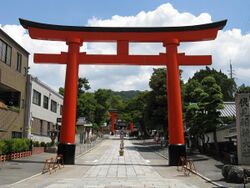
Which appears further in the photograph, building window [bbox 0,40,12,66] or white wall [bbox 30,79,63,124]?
white wall [bbox 30,79,63,124]

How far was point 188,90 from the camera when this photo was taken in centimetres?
5312

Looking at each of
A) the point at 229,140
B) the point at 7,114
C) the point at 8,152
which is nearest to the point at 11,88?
the point at 7,114

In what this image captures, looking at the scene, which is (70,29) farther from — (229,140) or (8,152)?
(229,140)

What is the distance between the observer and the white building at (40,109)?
39688 mm

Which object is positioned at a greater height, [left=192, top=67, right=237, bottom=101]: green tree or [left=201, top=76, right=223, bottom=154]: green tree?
[left=192, top=67, right=237, bottom=101]: green tree

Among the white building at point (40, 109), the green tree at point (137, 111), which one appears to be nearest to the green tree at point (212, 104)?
the white building at point (40, 109)

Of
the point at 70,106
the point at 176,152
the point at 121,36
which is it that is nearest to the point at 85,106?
the point at 121,36

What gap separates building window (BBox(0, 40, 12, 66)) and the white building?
5.57m

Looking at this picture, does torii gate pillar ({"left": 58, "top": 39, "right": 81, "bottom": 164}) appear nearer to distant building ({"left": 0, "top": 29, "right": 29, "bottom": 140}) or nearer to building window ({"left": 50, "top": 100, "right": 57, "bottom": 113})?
distant building ({"left": 0, "top": 29, "right": 29, "bottom": 140})

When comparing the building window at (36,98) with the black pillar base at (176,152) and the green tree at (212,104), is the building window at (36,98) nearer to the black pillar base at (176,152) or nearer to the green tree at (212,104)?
the green tree at (212,104)

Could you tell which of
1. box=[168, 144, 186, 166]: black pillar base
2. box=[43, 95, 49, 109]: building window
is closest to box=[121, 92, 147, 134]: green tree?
box=[43, 95, 49, 109]: building window

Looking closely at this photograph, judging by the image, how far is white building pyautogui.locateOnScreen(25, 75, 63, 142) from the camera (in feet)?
130

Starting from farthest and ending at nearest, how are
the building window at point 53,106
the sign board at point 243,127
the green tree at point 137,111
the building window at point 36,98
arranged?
the green tree at point 137,111 < the building window at point 53,106 < the building window at point 36,98 < the sign board at point 243,127

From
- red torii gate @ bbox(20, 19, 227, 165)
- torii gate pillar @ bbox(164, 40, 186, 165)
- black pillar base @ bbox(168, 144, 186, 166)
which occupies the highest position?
red torii gate @ bbox(20, 19, 227, 165)
